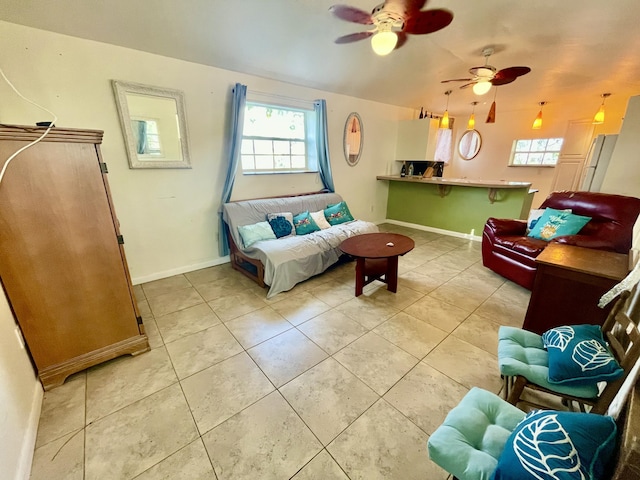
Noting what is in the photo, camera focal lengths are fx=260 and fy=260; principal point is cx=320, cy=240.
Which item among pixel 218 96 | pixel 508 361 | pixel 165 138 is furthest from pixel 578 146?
pixel 165 138

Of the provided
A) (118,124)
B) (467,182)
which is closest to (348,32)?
(118,124)

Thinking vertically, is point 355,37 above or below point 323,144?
above

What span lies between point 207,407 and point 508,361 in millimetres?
1621

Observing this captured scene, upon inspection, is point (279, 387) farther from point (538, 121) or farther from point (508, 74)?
point (538, 121)

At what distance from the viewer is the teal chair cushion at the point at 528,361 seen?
1.13m

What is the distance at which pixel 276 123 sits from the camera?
12.3ft

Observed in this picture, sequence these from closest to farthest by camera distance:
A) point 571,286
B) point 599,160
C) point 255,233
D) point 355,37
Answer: point 571,286
point 355,37
point 255,233
point 599,160

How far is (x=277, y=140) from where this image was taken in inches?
149

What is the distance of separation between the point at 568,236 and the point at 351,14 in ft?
9.03

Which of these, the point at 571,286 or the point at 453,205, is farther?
the point at 453,205

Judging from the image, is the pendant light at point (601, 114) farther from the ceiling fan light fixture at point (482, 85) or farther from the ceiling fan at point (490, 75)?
the ceiling fan light fixture at point (482, 85)

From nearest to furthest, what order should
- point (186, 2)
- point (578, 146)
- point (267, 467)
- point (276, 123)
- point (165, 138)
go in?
point (267, 467) → point (186, 2) → point (165, 138) → point (276, 123) → point (578, 146)

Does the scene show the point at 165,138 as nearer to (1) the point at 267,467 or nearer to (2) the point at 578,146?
(1) the point at 267,467

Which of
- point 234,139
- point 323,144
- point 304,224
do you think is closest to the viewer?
point 234,139
